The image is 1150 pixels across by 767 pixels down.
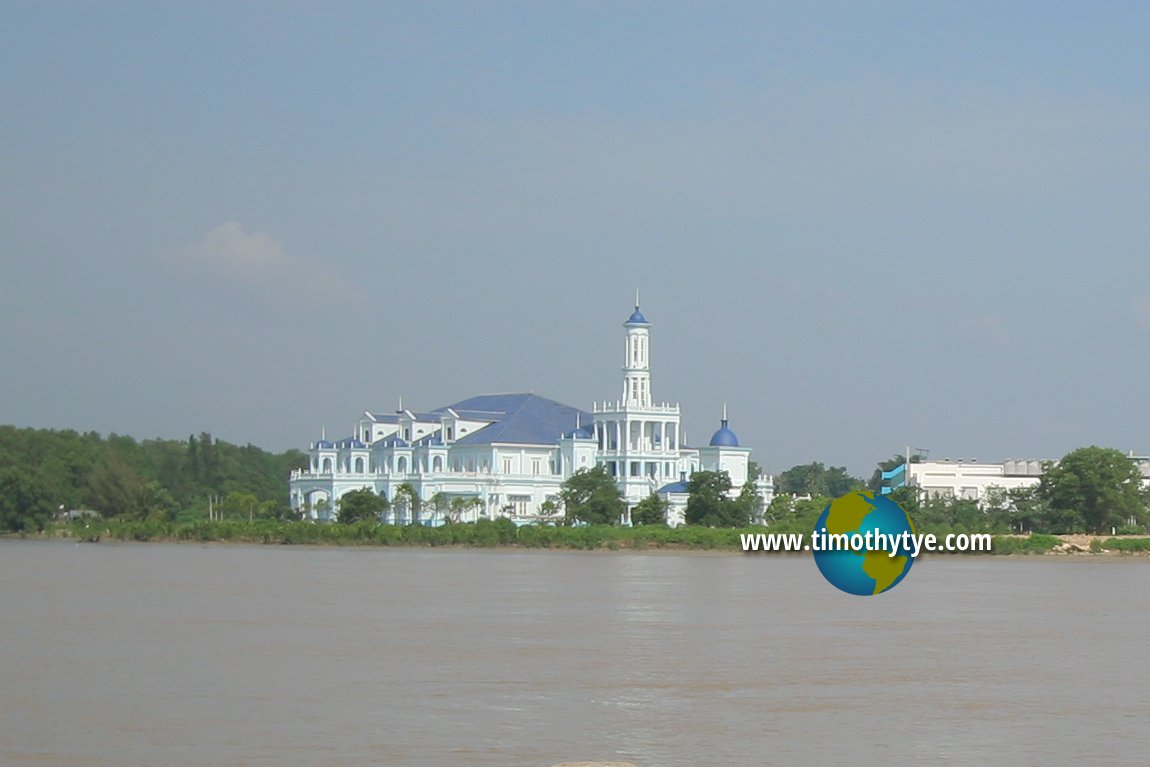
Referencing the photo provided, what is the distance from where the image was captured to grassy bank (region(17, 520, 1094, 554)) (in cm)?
7344

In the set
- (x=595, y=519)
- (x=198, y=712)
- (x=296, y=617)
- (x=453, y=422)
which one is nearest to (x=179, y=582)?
(x=296, y=617)

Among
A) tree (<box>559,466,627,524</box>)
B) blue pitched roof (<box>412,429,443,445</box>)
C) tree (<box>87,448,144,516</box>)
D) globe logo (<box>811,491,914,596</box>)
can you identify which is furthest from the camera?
blue pitched roof (<box>412,429,443,445</box>)

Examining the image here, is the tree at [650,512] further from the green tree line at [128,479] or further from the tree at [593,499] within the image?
the green tree line at [128,479]

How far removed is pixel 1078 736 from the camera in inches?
799

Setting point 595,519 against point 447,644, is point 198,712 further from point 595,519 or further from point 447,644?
point 595,519

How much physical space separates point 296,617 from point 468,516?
61.4m

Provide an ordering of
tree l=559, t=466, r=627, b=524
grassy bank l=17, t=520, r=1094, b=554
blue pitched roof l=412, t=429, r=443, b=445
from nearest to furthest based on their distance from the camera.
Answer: grassy bank l=17, t=520, r=1094, b=554
tree l=559, t=466, r=627, b=524
blue pitched roof l=412, t=429, r=443, b=445

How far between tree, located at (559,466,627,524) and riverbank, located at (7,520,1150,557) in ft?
13.8

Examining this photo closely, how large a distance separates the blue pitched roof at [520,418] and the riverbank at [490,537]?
15.8 m

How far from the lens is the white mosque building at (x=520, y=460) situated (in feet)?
316

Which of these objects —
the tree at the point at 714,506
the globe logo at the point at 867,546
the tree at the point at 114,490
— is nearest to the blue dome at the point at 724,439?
the tree at the point at 714,506

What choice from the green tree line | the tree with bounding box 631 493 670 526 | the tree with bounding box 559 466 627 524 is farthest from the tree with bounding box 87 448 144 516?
the tree with bounding box 631 493 670 526

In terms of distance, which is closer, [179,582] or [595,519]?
[179,582]

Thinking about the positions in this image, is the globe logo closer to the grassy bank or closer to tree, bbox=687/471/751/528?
the grassy bank
